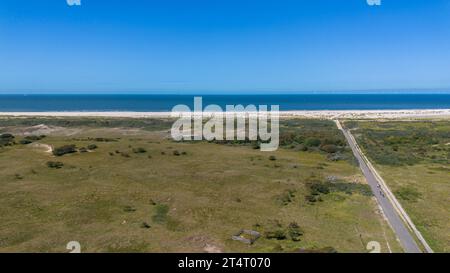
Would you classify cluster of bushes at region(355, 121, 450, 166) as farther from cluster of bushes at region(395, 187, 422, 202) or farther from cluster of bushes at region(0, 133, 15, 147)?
cluster of bushes at region(0, 133, 15, 147)

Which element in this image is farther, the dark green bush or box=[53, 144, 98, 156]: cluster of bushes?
box=[53, 144, 98, 156]: cluster of bushes

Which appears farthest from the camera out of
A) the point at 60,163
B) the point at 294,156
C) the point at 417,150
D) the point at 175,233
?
the point at 417,150

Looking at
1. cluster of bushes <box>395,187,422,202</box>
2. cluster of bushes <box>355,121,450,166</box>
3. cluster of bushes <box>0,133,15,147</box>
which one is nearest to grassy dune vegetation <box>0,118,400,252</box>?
cluster of bushes <box>395,187,422,202</box>

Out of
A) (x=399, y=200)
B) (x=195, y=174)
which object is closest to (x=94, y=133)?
(x=195, y=174)

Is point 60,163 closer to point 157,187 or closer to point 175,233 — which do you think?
point 157,187

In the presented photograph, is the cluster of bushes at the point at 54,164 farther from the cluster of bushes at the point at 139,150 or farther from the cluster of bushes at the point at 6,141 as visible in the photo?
the cluster of bushes at the point at 6,141

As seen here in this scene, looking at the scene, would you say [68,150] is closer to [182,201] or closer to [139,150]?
[139,150]
